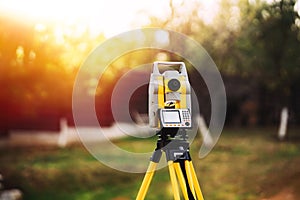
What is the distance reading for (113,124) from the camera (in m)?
3.08

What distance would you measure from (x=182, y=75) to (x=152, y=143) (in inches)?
36.3

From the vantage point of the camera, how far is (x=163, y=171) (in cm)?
313

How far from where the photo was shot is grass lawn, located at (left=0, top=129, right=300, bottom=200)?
2988 mm

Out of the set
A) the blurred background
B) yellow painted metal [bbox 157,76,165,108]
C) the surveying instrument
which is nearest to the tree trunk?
the blurred background

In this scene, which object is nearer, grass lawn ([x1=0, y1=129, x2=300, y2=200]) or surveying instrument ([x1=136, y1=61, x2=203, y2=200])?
surveying instrument ([x1=136, y1=61, x2=203, y2=200])

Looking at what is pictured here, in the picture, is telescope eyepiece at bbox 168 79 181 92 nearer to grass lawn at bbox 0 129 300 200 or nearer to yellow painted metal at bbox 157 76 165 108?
yellow painted metal at bbox 157 76 165 108

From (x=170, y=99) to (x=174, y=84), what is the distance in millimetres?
71

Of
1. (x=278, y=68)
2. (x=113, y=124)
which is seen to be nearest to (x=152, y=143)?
(x=113, y=124)

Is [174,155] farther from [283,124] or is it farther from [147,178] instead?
[283,124]

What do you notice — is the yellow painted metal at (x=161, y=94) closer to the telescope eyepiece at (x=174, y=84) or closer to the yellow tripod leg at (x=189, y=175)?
the telescope eyepiece at (x=174, y=84)

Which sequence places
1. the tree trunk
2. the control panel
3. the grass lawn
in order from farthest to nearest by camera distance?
1. the tree trunk
2. the grass lawn
3. the control panel

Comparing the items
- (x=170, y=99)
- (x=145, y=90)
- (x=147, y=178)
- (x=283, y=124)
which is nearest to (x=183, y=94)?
(x=170, y=99)

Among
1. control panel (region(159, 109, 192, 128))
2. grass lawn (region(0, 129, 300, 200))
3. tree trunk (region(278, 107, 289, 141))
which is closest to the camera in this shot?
control panel (region(159, 109, 192, 128))

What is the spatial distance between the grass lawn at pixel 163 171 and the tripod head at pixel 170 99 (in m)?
0.86
